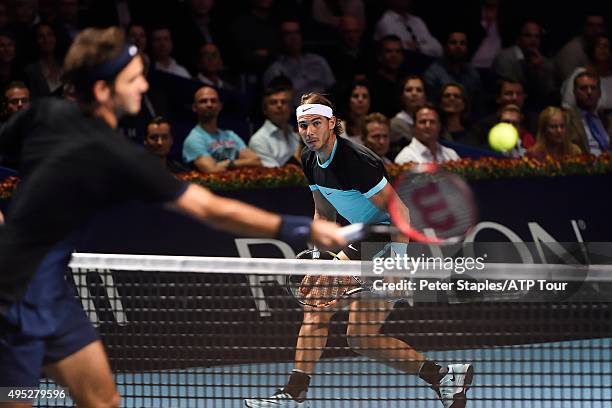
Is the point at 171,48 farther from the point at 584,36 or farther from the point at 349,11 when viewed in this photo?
the point at 584,36

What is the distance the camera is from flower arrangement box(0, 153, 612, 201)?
8.51 m

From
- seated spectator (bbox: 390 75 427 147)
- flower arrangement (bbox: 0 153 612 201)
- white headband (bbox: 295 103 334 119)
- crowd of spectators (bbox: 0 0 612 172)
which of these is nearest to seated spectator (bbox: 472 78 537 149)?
crowd of spectators (bbox: 0 0 612 172)

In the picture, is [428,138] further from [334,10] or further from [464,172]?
[334,10]

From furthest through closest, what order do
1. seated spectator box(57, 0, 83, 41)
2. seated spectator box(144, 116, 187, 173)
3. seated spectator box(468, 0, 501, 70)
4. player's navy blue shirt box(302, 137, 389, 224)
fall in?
seated spectator box(468, 0, 501, 70) < seated spectator box(57, 0, 83, 41) < seated spectator box(144, 116, 187, 173) < player's navy blue shirt box(302, 137, 389, 224)

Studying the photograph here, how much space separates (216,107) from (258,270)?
4142mm

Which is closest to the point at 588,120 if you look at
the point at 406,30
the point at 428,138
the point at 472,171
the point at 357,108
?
the point at 428,138

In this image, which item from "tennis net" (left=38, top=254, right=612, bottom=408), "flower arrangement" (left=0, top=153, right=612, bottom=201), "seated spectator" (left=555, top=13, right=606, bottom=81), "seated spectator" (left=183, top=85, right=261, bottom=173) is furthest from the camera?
"seated spectator" (left=555, top=13, right=606, bottom=81)

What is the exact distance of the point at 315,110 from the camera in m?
6.53

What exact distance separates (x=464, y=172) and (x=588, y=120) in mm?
2266

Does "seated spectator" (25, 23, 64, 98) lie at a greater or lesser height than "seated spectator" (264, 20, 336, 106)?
lesser

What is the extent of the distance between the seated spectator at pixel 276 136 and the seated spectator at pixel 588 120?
90.4 inches

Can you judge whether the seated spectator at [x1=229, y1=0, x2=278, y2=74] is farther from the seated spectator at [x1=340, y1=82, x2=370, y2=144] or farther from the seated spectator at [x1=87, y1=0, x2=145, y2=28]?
the seated spectator at [x1=340, y1=82, x2=370, y2=144]

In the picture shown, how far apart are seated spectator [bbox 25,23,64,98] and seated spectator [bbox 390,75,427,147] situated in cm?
274

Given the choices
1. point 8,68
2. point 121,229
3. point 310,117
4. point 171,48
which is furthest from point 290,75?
point 310,117
